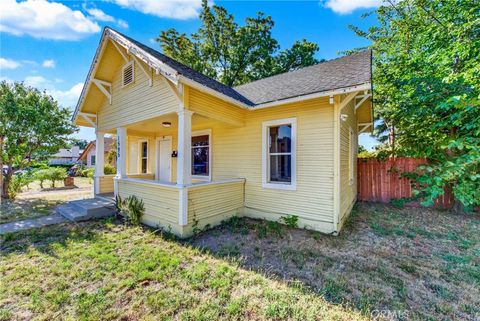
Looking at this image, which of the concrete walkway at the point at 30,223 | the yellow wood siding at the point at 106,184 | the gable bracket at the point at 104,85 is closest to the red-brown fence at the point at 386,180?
the gable bracket at the point at 104,85

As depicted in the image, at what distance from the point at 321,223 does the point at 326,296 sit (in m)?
2.40

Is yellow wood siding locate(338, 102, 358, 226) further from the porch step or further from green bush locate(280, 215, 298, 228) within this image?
the porch step

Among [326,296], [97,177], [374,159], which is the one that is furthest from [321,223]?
[97,177]

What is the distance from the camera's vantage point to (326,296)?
265 cm

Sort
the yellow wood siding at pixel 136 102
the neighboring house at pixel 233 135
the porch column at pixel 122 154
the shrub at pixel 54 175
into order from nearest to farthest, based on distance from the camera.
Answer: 1. the neighboring house at pixel 233 135
2. the yellow wood siding at pixel 136 102
3. the porch column at pixel 122 154
4. the shrub at pixel 54 175

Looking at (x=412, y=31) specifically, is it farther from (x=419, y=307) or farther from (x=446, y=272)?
(x=419, y=307)

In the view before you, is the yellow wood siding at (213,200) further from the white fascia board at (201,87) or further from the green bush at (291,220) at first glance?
the white fascia board at (201,87)

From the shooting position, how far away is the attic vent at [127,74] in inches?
241

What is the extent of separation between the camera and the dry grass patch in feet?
8.44

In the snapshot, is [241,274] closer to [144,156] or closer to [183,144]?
[183,144]

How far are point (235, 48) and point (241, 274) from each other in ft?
64.9

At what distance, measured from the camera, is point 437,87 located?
18.3 ft

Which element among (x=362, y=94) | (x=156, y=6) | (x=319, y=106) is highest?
(x=156, y=6)

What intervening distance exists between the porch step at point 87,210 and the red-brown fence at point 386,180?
982 centimetres
